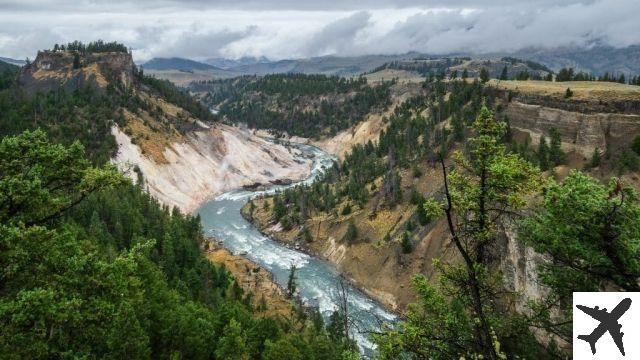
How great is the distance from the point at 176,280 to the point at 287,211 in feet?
152

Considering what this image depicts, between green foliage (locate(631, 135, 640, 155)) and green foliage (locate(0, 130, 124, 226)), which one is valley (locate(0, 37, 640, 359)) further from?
green foliage (locate(631, 135, 640, 155))

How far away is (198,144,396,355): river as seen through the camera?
61562 mm

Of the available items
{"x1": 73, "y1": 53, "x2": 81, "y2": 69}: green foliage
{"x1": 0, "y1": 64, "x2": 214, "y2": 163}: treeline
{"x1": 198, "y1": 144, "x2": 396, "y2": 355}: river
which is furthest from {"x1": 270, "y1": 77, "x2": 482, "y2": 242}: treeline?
{"x1": 73, "y1": 53, "x2": 81, "y2": 69}: green foliage

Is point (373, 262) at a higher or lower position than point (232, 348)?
lower

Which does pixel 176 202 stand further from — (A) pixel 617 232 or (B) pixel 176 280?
(A) pixel 617 232

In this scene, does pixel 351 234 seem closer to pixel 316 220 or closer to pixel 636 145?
pixel 316 220

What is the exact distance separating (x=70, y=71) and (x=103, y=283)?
148 meters

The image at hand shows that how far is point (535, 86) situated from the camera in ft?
282

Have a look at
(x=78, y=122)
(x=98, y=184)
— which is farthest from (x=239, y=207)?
(x=98, y=184)

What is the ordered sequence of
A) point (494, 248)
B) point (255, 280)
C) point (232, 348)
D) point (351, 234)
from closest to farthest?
point (494, 248) < point (232, 348) < point (255, 280) < point (351, 234)

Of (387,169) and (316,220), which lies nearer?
(316,220)

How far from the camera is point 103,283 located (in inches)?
586

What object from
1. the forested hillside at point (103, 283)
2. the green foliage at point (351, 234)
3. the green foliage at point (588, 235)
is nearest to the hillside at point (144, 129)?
the forested hillside at point (103, 283)

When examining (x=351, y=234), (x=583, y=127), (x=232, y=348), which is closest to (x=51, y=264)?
(x=232, y=348)
